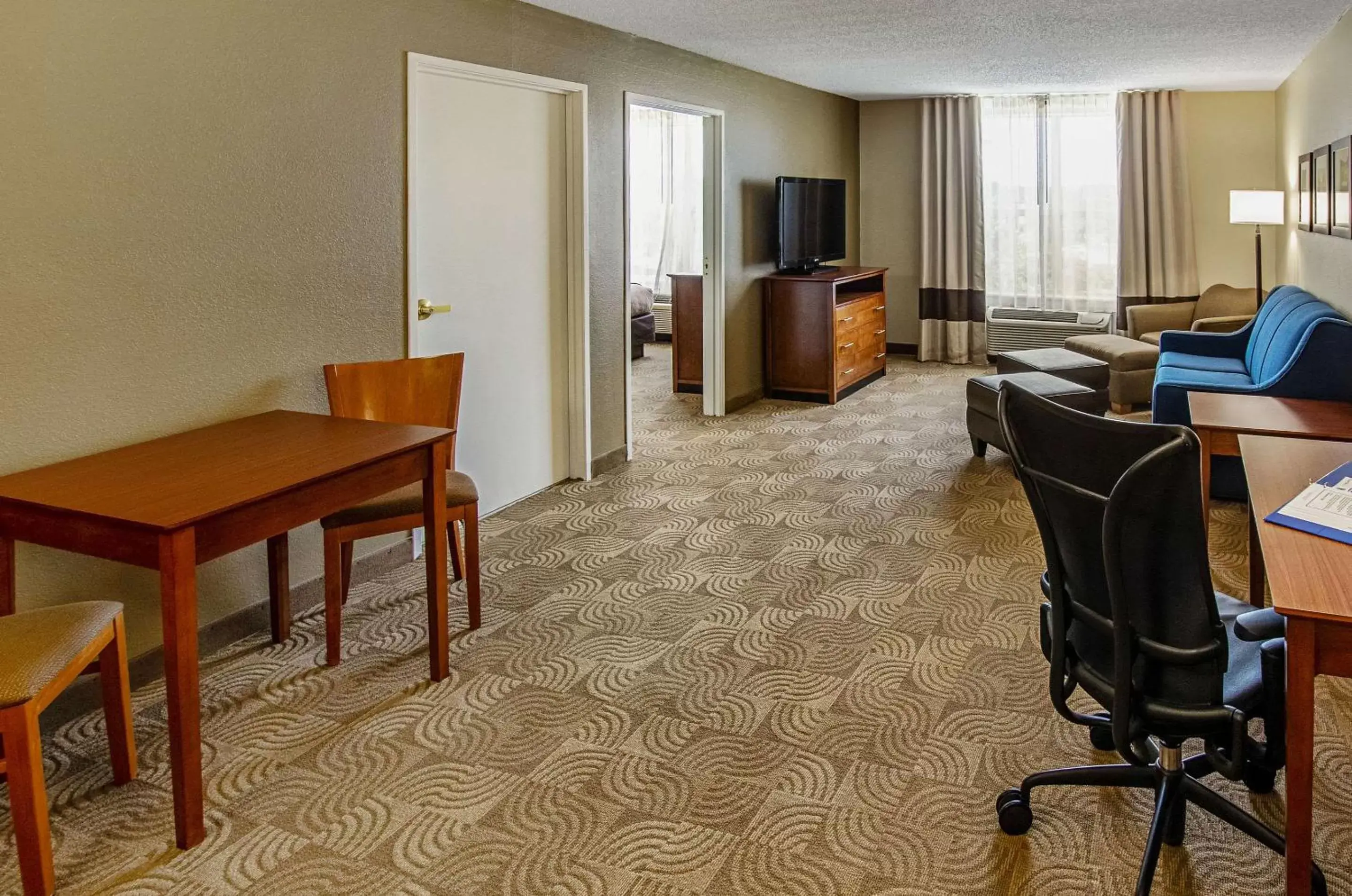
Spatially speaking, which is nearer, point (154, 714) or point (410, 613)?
point (154, 714)

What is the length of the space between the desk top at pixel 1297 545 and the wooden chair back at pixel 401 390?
2465 millimetres

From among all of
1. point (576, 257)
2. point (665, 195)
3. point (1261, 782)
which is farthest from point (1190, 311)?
point (1261, 782)

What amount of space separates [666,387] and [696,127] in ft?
10.5

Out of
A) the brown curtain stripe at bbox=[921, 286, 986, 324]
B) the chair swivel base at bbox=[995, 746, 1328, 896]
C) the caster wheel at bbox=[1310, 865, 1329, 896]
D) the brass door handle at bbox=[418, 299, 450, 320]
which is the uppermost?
the brown curtain stripe at bbox=[921, 286, 986, 324]

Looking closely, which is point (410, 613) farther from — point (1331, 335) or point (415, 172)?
point (1331, 335)

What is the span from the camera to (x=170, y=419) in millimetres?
3143

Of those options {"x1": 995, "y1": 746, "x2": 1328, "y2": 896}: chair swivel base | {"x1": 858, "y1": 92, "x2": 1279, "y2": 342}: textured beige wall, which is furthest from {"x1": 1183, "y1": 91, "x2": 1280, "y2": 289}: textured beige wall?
{"x1": 995, "y1": 746, "x2": 1328, "y2": 896}: chair swivel base

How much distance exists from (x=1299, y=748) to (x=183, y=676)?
2.04m

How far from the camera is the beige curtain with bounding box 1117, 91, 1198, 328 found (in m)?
8.13

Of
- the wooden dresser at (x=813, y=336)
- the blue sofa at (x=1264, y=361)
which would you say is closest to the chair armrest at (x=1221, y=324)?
the blue sofa at (x=1264, y=361)

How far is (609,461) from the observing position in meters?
5.56

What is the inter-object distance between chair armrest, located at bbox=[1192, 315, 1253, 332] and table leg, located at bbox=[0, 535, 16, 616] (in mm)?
6543

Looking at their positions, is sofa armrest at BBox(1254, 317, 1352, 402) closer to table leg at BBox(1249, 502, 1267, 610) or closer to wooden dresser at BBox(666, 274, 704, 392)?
table leg at BBox(1249, 502, 1267, 610)

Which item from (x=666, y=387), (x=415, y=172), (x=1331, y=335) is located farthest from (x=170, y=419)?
(x=666, y=387)
